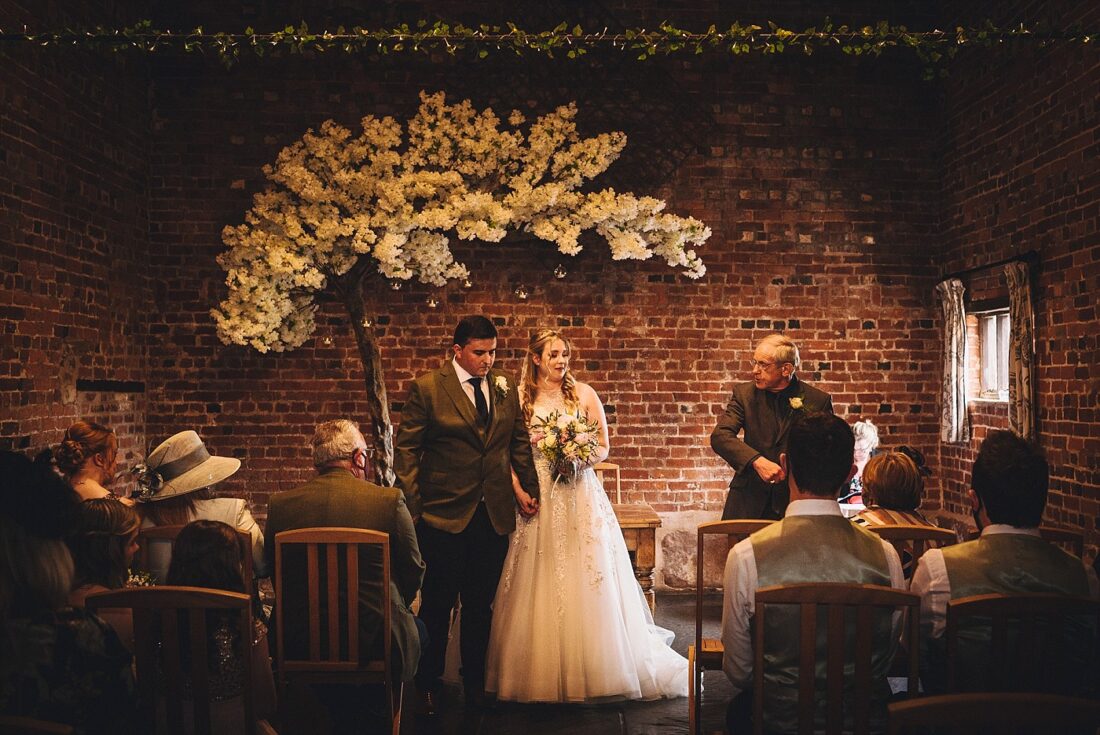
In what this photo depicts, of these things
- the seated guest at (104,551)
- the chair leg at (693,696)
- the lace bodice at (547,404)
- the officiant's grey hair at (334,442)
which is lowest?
the chair leg at (693,696)

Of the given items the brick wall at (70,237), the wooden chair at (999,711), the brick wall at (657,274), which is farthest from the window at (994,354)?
the brick wall at (70,237)

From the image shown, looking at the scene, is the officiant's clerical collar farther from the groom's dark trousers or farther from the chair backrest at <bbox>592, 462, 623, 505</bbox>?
the chair backrest at <bbox>592, 462, 623, 505</bbox>

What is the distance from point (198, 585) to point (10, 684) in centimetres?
62

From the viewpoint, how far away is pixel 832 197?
6.86m

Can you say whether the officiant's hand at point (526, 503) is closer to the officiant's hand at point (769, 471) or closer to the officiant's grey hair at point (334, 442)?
the officiant's grey hair at point (334, 442)

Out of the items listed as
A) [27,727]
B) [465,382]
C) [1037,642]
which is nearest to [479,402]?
[465,382]

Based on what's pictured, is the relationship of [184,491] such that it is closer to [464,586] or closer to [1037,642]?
[464,586]

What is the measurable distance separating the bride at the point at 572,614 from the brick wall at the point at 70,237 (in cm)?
276

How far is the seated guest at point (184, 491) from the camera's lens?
3.44 meters

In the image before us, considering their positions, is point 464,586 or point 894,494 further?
point 464,586

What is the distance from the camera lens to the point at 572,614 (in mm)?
4246

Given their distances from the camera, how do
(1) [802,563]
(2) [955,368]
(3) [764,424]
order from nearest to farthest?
1. (1) [802,563]
2. (3) [764,424]
3. (2) [955,368]

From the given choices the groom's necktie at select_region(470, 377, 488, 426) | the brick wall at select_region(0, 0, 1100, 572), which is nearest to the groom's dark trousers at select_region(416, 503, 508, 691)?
the groom's necktie at select_region(470, 377, 488, 426)

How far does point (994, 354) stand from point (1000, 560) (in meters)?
4.38
